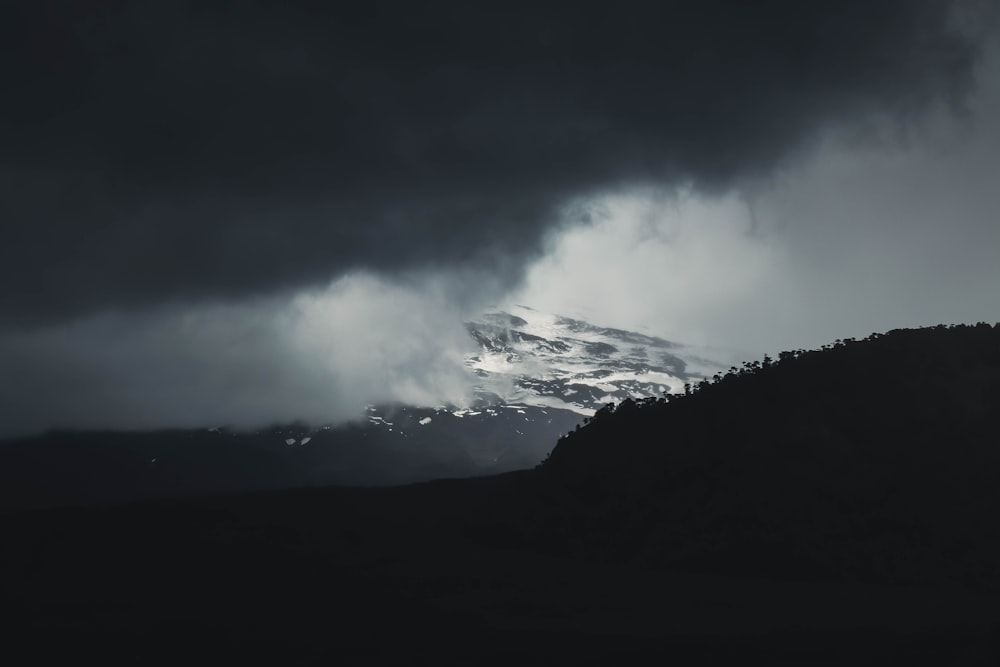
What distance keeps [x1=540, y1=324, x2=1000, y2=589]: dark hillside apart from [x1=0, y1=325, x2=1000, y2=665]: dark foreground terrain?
0.62 feet

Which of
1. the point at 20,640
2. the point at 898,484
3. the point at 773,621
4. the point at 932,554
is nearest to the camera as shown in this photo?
the point at 20,640

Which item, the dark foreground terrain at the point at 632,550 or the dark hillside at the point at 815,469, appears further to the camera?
the dark hillside at the point at 815,469

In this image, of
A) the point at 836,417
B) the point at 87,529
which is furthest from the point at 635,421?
the point at 87,529

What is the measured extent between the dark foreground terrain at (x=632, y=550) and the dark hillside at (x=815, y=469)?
0.19 m

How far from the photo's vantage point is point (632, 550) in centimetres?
5972

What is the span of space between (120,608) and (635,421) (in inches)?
1741

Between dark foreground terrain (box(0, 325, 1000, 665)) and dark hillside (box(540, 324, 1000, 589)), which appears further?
dark hillside (box(540, 324, 1000, 589))

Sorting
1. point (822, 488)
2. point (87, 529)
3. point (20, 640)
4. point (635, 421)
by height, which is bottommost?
point (20, 640)

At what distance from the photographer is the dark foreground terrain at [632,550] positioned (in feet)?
125

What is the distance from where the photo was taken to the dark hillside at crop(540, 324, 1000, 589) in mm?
56000

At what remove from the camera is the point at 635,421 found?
3009 inches

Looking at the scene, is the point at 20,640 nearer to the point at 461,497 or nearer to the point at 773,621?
the point at 773,621

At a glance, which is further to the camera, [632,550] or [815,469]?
[815,469]

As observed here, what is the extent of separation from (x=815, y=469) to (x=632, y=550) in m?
14.2
